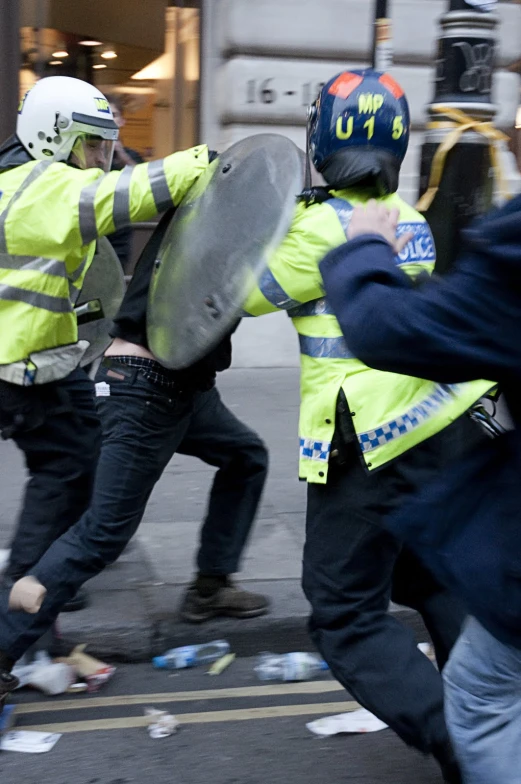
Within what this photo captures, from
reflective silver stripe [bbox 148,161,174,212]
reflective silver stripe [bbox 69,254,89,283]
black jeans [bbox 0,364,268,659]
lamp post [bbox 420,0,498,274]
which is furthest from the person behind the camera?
lamp post [bbox 420,0,498,274]

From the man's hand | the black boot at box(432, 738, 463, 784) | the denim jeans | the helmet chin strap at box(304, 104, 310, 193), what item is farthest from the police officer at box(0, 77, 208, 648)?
the denim jeans

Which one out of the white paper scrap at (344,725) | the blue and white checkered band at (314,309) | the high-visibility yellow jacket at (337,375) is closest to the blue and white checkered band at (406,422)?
the high-visibility yellow jacket at (337,375)

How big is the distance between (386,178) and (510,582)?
1.21m

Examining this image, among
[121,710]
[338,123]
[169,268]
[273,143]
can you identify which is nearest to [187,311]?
[169,268]

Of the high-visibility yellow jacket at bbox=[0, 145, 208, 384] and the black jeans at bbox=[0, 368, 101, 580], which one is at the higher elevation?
the high-visibility yellow jacket at bbox=[0, 145, 208, 384]

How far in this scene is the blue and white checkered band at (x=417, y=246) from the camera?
2877mm

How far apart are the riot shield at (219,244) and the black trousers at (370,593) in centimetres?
57

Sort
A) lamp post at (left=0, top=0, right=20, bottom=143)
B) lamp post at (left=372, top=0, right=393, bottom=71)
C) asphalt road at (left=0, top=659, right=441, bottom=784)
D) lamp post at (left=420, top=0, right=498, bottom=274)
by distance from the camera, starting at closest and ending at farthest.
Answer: asphalt road at (left=0, top=659, right=441, bottom=784) → lamp post at (left=420, top=0, right=498, bottom=274) → lamp post at (left=372, top=0, right=393, bottom=71) → lamp post at (left=0, top=0, right=20, bottom=143)

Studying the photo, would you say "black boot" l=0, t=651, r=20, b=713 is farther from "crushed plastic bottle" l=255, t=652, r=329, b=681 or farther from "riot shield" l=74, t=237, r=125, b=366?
"riot shield" l=74, t=237, r=125, b=366

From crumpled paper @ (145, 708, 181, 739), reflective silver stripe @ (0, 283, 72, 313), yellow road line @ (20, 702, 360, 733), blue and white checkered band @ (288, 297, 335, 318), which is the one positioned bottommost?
yellow road line @ (20, 702, 360, 733)

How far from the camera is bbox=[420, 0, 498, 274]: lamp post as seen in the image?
4133mm

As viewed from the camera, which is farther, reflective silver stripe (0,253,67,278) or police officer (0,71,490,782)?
reflective silver stripe (0,253,67,278)

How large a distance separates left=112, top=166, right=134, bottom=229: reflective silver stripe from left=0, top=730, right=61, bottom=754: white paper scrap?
1547mm

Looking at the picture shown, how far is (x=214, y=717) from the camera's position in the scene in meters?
3.63
